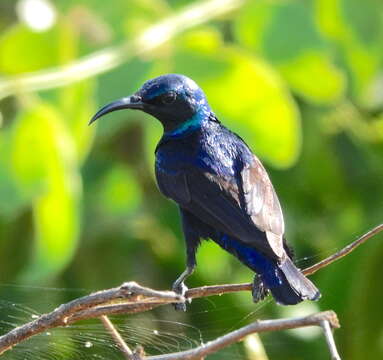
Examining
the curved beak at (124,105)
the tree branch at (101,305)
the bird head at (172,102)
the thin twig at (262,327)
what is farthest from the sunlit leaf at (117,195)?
the thin twig at (262,327)

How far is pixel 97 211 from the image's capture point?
15.6 ft

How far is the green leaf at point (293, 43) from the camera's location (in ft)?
12.9

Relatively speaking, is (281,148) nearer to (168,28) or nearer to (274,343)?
(168,28)

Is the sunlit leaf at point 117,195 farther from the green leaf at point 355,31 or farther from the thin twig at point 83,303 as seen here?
the thin twig at point 83,303

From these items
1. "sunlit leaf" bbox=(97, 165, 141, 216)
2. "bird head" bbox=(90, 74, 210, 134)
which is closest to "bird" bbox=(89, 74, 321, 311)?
"bird head" bbox=(90, 74, 210, 134)

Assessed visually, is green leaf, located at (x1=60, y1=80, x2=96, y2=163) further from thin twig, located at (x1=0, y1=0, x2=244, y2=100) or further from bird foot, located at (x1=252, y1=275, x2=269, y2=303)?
bird foot, located at (x1=252, y1=275, x2=269, y2=303)

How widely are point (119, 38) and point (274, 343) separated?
48.1 inches

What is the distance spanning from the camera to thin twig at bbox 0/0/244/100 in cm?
348

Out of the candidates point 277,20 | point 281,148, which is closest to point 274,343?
point 281,148

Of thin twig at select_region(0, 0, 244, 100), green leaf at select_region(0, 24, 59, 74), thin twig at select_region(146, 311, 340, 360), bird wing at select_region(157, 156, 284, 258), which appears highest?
green leaf at select_region(0, 24, 59, 74)

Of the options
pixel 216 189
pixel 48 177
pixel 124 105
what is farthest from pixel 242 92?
pixel 216 189

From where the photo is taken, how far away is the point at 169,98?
301cm

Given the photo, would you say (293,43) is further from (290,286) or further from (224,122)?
(290,286)

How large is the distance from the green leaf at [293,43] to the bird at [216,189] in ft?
2.91
